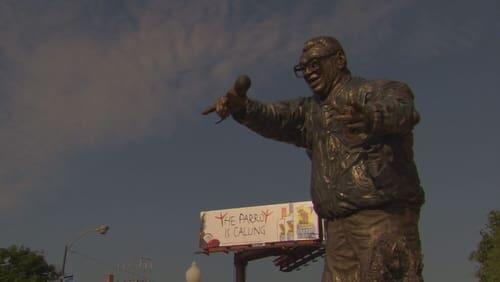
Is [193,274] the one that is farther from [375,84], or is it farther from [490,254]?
[490,254]

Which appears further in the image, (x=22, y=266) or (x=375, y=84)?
(x=22, y=266)

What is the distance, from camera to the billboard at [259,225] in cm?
4334

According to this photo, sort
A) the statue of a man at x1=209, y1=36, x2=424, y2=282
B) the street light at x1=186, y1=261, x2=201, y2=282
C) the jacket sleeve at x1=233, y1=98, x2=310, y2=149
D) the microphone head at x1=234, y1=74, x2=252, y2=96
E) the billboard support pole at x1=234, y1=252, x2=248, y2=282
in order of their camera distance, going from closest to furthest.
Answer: the statue of a man at x1=209, y1=36, x2=424, y2=282, the microphone head at x1=234, y1=74, x2=252, y2=96, the jacket sleeve at x1=233, y1=98, x2=310, y2=149, the street light at x1=186, y1=261, x2=201, y2=282, the billboard support pole at x1=234, y1=252, x2=248, y2=282

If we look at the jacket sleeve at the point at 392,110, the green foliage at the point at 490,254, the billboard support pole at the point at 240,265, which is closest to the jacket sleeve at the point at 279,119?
the jacket sleeve at the point at 392,110

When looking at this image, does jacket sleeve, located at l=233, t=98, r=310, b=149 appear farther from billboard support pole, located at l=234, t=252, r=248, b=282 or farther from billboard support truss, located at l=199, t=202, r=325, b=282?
billboard support pole, located at l=234, t=252, r=248, b=282

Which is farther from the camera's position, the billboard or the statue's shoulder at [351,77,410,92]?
the billboard

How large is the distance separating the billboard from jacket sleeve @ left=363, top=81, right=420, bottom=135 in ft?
128

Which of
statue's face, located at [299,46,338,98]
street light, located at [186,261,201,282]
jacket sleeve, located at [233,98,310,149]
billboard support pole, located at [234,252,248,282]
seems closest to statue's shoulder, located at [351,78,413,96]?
statue's face, located at [299,46,338,98]

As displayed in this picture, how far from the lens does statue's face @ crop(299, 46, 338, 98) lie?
4.36 metres

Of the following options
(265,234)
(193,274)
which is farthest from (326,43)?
(265,234)

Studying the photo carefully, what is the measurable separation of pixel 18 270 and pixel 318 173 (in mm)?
31081

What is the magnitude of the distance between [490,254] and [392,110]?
100 feet

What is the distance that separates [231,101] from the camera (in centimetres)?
436

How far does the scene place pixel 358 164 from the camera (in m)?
4.04
